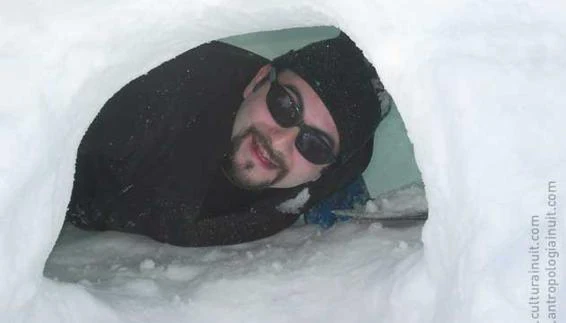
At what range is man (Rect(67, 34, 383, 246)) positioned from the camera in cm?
225

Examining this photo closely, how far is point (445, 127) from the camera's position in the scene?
139cm

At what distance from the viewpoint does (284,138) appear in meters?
2.23

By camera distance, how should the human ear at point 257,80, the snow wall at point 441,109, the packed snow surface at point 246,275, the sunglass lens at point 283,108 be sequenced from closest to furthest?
the snow wall at point 441,109, the packed snow surface at point 246,275, the sunglass lens at point 283,108, the human ear at point 257,80

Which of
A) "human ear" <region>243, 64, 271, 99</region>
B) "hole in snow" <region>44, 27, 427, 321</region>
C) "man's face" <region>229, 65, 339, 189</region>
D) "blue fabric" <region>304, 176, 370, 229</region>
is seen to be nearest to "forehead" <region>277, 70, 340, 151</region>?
"man's face" <region>229, 65, 339, 189</region>

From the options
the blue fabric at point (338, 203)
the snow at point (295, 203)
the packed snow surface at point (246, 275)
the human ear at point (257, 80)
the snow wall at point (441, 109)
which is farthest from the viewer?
the blue fabric at point (338, 203)

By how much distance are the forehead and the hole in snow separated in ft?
1.12

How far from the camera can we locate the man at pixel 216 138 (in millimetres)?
2250

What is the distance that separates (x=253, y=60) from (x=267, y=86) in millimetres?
262

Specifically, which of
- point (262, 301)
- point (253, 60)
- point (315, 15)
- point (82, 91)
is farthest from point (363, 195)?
point (82, 91)

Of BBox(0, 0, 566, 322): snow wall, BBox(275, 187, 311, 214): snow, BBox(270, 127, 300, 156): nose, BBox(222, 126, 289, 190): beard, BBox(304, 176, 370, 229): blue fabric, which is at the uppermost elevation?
BBox(0, 0, 566, 322): snow wall

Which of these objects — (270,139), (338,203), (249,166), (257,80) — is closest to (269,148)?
(270,139)

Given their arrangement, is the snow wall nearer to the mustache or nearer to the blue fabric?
the mustache

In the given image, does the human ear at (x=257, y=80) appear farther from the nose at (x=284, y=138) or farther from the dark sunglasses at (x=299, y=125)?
the nose at (x=284, y=138)

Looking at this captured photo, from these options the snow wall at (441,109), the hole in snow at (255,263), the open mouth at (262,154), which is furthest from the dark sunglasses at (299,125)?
the snow wall at (441,109)
